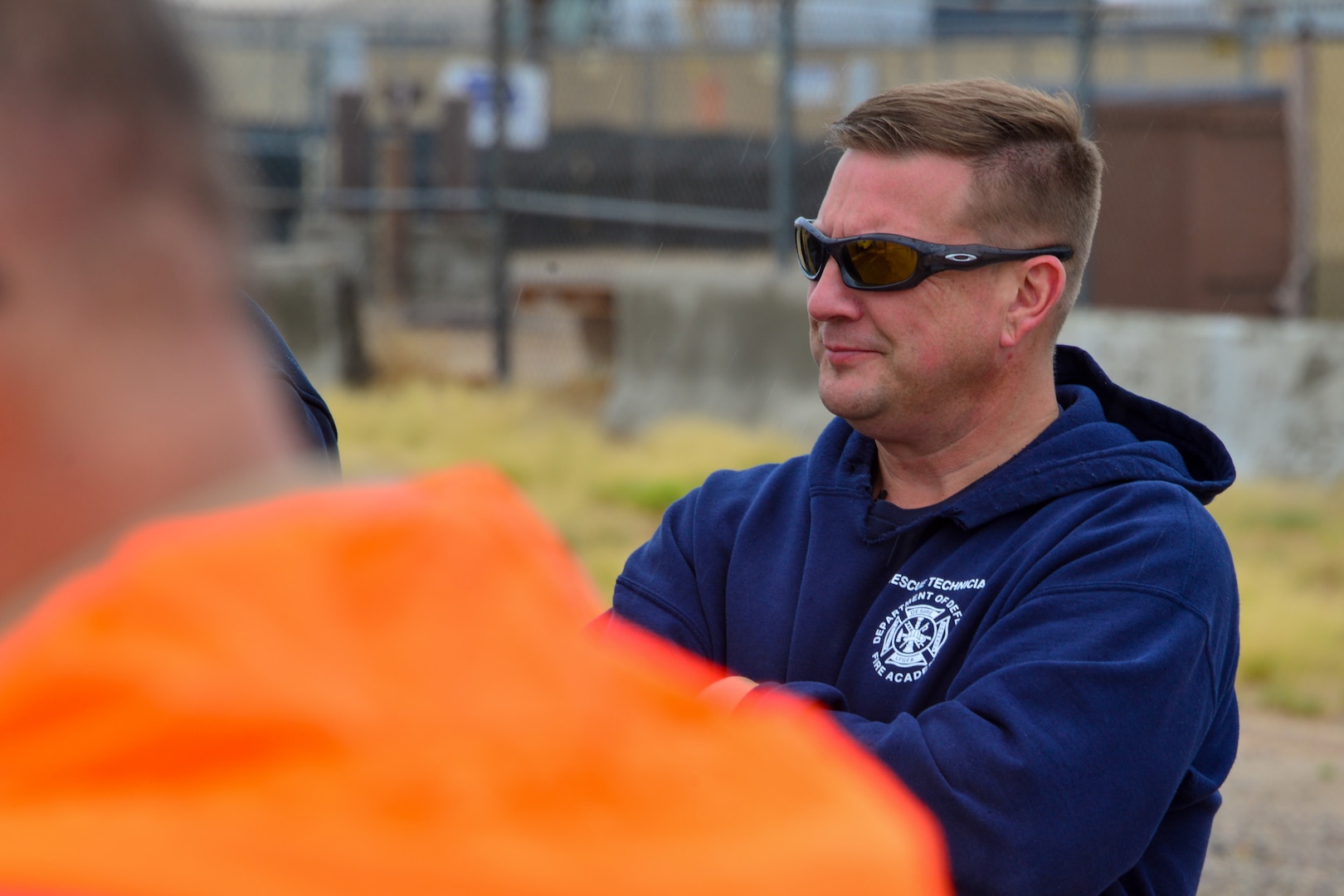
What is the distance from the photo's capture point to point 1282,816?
15.9 ft

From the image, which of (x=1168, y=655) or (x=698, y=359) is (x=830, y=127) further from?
(x=698, y=359)

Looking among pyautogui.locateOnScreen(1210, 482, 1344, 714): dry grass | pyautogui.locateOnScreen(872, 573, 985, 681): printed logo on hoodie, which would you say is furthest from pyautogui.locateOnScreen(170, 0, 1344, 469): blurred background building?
pyautogui.locateOnScreen(872, 573, 985, 681): printed logo on hoodie

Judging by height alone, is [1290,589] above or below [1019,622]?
below

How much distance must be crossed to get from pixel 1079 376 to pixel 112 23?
2.26 meters

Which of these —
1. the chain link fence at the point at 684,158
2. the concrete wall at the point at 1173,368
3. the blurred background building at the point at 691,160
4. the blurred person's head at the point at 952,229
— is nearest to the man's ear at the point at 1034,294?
the blurred person's head at the point at 952,229

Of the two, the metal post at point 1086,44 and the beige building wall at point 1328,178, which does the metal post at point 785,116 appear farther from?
the beige building wall at point 1328,178

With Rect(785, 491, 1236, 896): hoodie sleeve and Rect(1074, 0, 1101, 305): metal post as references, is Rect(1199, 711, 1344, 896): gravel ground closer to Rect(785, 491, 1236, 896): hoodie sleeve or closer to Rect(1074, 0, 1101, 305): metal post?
Rect(785, 491, 1236, 896): hoodie sleeve

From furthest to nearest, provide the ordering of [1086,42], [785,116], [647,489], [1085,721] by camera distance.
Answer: [785,116] → [1086,42] → [647,489] → [1085,721]

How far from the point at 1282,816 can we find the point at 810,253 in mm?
3169

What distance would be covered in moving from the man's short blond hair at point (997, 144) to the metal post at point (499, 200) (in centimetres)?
873

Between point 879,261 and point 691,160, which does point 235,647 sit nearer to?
point 879,261

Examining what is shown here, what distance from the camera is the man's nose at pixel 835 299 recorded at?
256 cm

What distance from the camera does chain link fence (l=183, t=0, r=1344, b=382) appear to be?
35.2 feet

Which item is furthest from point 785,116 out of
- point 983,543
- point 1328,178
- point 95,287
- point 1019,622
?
point 95,287
